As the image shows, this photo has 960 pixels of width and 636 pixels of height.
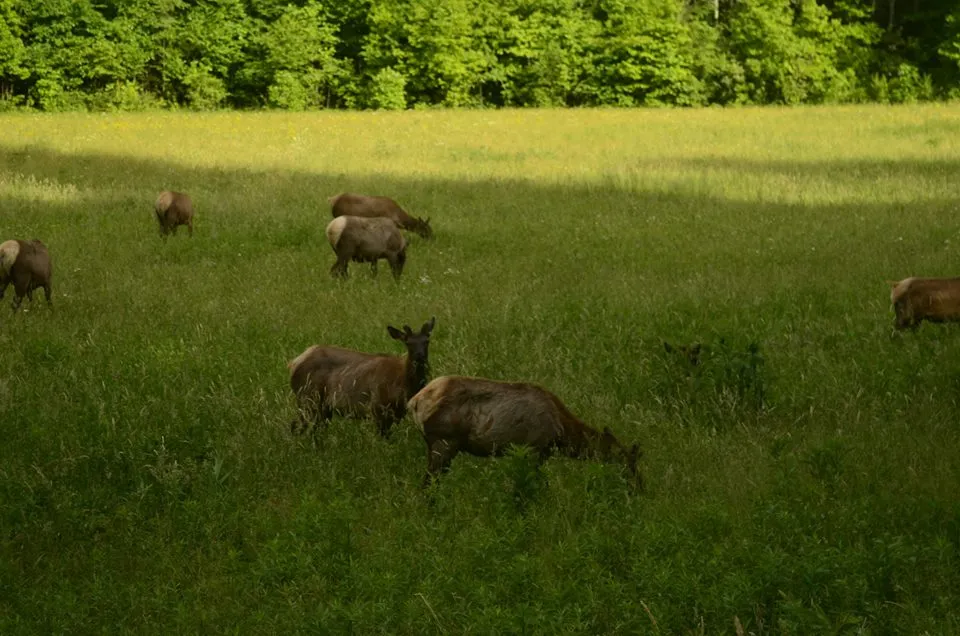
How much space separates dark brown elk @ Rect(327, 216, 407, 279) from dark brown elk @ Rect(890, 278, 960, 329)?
541 cm

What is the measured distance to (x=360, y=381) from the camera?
23.0 ft

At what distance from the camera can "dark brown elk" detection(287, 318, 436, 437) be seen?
6816 mm

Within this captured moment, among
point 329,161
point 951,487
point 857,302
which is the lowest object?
point 329,161

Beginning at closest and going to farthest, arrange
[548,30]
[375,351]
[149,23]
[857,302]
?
[375,351]
[857,302]
[149,23]
[548,30]

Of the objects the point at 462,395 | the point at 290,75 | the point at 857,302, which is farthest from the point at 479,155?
the point at 290,75

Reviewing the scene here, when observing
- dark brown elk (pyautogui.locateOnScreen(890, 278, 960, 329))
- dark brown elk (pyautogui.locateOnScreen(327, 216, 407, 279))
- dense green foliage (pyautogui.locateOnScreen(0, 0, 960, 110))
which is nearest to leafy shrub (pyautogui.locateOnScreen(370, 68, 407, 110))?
dense green foliage (pyautogui.locateOnScreen(0, 0, 960, 110))

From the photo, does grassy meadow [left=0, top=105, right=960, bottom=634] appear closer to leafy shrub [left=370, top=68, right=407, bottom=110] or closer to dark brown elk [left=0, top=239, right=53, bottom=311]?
dark brown elk [left=0, top=239, right=53, bottom=311]

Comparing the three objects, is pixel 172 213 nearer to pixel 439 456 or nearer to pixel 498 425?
pixel 439 456

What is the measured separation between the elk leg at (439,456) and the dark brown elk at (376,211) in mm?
8613

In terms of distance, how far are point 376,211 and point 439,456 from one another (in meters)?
8.94

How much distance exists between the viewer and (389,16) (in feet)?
157

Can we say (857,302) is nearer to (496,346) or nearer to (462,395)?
(496,346)

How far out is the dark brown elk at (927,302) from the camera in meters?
8.84

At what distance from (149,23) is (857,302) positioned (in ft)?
133
